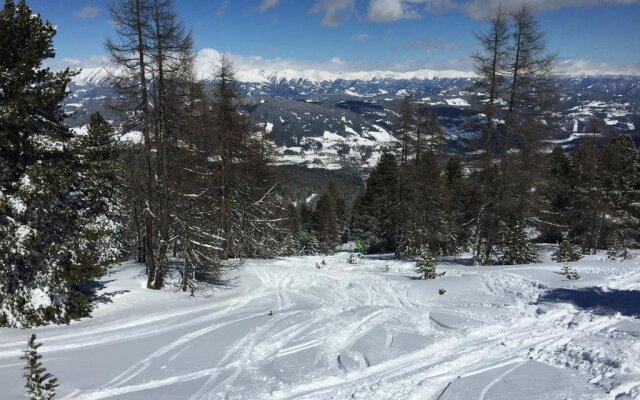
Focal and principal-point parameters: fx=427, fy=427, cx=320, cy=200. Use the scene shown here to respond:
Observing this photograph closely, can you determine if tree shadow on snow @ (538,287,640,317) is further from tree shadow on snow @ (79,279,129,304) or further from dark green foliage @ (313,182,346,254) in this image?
dark green foliage @ (313,182,346,254)

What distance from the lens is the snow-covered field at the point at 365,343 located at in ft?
24.7

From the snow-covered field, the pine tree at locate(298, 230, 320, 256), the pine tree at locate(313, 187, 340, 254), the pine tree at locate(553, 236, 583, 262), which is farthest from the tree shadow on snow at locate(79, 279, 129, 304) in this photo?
the pine tree at locate(313, 187, 340, 254)

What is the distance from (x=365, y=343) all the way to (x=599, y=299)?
7.46 meters

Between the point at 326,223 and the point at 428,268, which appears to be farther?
the point at 326,223

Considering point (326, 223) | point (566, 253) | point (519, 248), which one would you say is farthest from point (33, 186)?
point (326, 223)

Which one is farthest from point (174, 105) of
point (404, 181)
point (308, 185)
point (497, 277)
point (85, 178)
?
point (308, 185)

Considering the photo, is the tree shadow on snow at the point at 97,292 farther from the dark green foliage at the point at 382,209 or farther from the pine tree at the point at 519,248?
the dark green foliage at the point at 382,209

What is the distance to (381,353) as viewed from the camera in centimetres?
924

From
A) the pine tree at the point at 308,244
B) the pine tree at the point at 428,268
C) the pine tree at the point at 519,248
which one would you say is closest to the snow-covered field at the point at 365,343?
the pine tree at the point at 428,268

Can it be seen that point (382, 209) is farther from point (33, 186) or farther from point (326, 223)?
point (33, 186)

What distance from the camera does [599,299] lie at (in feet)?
40.6

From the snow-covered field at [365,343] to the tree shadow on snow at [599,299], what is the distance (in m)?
0.05

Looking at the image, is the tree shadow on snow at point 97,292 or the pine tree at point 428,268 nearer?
the tree shadow on snow at point 97,292

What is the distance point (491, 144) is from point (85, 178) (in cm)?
1770
